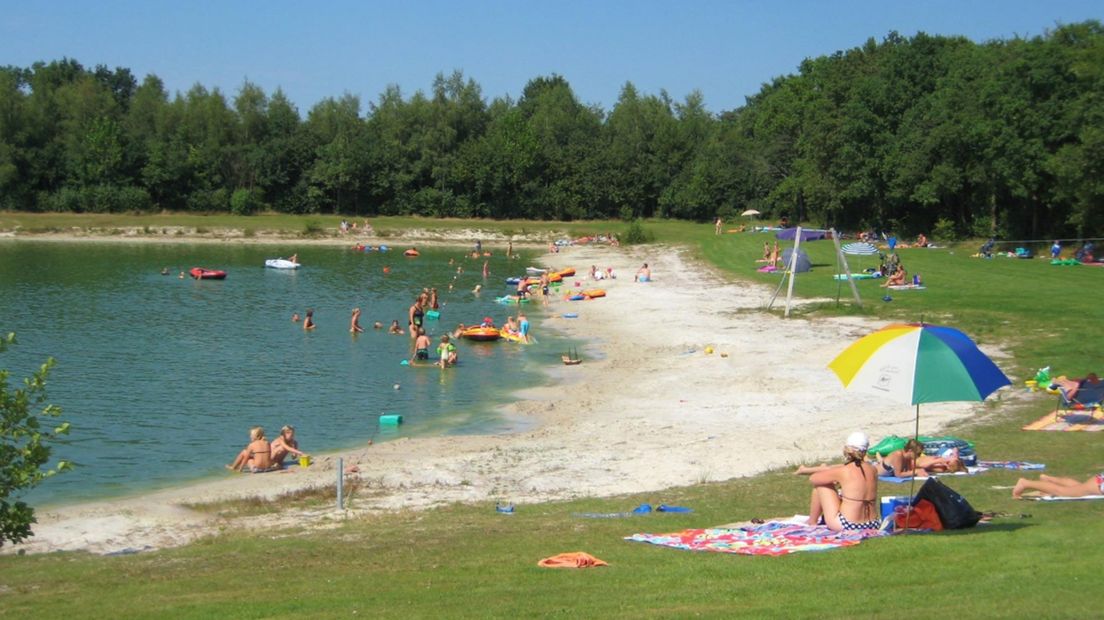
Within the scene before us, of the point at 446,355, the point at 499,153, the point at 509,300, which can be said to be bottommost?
the point at 446,355

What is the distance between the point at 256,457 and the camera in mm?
21328

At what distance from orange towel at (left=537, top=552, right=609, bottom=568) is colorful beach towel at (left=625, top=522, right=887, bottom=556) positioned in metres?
1.10

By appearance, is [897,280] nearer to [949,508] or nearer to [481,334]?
[481,334]

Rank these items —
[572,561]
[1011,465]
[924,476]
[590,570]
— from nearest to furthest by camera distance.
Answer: [590,570], [572,561], [924,476], [1011,465]

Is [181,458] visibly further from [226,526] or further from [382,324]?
[382,324]

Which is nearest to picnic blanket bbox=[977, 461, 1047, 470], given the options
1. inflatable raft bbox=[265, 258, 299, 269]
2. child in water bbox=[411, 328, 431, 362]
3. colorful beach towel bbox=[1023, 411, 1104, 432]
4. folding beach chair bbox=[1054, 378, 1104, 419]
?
colorful beach towel bbox=[1023, 411, 1104, 432]

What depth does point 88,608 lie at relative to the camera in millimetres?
10078

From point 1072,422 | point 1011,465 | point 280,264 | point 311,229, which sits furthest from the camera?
point 311,229

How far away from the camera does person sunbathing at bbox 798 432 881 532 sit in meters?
12.0

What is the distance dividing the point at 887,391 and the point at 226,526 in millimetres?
9177

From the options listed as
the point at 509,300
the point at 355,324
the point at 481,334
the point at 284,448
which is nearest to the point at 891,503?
the point at 284,448

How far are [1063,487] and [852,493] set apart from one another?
3.60 m

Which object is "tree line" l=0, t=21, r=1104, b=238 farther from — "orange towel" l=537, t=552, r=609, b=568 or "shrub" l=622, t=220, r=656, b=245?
"orange towel" l=537, t=552, r=609, b=568

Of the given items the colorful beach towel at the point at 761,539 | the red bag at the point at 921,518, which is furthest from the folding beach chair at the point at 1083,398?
the colorful beach towel at the point at 761,539
